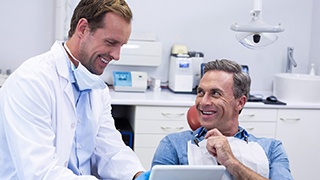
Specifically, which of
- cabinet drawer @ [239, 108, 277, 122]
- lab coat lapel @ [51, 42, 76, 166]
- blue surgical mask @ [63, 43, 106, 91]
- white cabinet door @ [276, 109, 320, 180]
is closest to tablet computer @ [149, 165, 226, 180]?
lab coat lapel @ [51, 42, 76, 166]

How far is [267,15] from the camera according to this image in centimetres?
394

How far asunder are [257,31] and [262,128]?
0.82 metres

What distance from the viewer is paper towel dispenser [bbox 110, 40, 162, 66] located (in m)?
3.59

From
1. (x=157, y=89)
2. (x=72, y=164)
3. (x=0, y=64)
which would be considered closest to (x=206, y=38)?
(x=157, y=89)

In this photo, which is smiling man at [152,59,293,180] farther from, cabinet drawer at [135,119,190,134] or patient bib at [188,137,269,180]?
cabinet drawer at [135,119,190,134]

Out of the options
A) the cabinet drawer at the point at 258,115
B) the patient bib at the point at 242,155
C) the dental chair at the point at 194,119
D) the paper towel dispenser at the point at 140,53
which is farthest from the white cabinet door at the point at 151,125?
the patient bib at the point at 242,155

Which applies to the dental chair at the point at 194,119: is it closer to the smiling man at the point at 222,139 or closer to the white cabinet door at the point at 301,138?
the smiling man at the point at 222,139

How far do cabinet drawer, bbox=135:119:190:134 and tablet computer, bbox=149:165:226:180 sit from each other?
Answer: 1.70 m

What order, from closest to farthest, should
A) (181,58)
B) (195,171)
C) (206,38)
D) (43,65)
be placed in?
(195,171) < (43,65) < (181,58) < (206,38)

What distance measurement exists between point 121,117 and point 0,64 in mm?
1092

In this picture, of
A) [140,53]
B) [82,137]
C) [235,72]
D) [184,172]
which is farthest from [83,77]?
[140,53]

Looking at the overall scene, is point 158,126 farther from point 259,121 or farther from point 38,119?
point 38,119

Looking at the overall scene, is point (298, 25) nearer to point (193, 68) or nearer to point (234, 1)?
point (234, 1)

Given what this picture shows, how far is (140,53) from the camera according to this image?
3.60m
